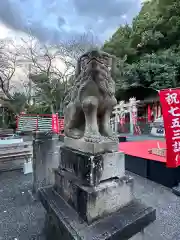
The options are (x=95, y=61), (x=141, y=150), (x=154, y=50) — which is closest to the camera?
(x=95, y=61)

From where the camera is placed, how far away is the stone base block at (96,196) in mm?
1406

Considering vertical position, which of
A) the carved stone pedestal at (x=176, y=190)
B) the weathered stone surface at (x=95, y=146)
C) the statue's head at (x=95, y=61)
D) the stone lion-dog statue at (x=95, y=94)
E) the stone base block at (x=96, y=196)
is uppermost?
the statue's head at (x=95, y=61)

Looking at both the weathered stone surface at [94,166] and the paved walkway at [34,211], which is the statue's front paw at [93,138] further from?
the paved walkway at [34,211]

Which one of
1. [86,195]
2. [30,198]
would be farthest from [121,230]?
[30,198]

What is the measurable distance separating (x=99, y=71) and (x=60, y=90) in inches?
597

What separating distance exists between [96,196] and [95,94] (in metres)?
0.94

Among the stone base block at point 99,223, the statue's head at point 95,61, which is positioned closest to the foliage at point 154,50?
the statue's head at point 95,61

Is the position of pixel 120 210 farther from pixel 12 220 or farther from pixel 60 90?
pixel 60 90

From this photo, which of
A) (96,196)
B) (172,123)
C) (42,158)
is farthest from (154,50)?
(96,196)

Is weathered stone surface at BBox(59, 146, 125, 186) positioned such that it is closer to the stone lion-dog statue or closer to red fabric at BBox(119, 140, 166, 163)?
the stone lion-dog statue

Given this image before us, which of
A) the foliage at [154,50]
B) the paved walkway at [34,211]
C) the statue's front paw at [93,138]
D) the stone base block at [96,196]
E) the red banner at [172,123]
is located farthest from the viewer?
the foliage at [154,50]

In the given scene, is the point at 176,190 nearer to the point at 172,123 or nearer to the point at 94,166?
the point at 172,123

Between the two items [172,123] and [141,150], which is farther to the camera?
[141,150]

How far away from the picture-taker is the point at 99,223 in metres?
1.41
